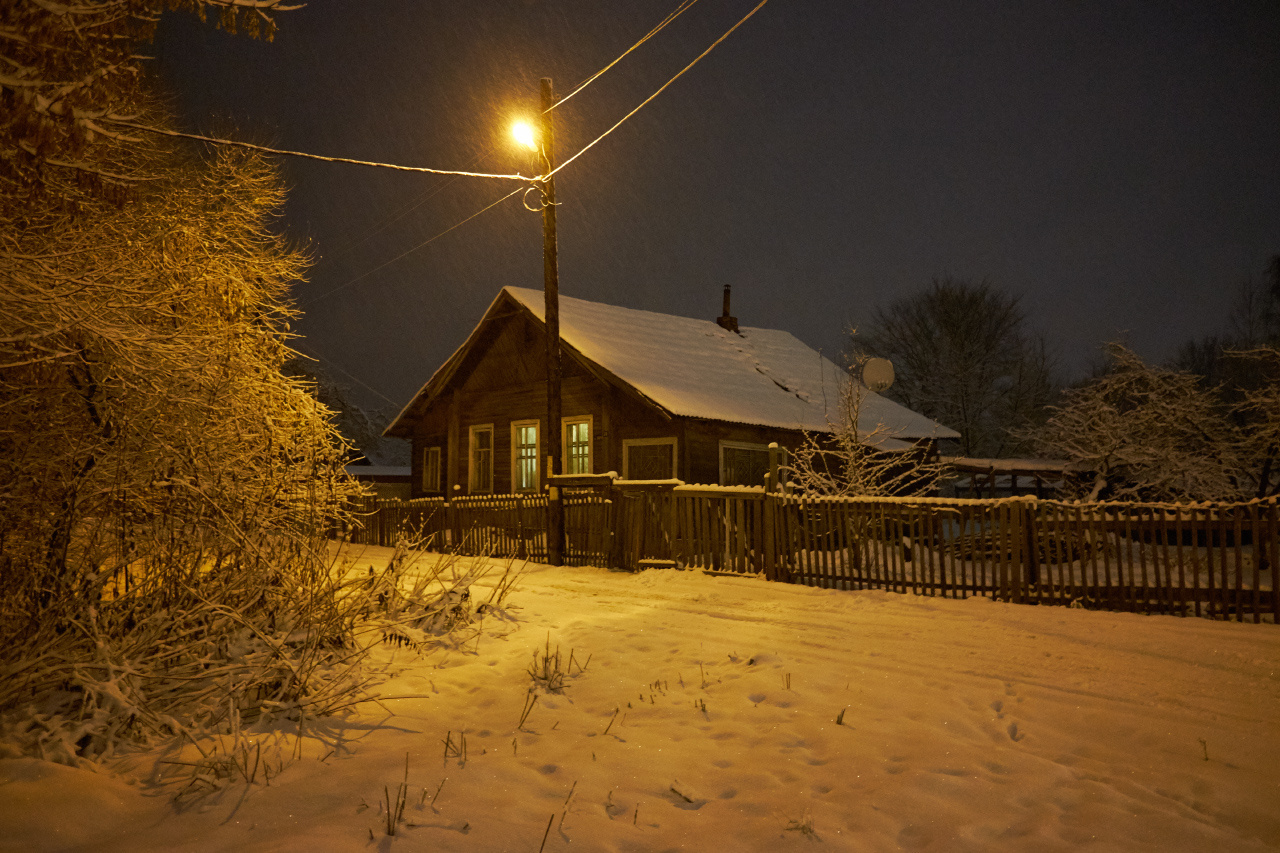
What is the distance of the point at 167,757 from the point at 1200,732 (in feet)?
20.0

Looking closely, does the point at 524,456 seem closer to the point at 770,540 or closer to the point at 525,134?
the point at 525,134

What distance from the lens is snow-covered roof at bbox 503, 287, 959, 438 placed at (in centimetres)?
1816

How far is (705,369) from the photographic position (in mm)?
21750

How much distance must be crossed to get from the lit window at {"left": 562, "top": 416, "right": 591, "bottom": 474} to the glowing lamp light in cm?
803

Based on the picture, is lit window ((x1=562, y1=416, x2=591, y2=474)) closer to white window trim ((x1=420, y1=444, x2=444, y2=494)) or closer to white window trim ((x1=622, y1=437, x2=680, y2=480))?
white window trim ((x1=622, y1=437, x2=680, y2=480))

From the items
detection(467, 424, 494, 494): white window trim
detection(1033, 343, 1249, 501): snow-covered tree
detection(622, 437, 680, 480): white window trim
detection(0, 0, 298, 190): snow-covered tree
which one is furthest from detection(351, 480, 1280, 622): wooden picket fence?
detection(1033, 343, 1249, 501): snow-covered tree

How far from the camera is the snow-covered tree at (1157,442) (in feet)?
68.3

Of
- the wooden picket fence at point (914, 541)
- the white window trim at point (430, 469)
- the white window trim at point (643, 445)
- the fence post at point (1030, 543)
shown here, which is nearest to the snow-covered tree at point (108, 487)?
the wooden picket fence at point (914, 541)

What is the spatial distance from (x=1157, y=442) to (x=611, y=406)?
15.7m

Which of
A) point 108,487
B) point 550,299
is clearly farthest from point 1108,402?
point 108,487

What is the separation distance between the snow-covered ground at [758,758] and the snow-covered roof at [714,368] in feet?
34.0

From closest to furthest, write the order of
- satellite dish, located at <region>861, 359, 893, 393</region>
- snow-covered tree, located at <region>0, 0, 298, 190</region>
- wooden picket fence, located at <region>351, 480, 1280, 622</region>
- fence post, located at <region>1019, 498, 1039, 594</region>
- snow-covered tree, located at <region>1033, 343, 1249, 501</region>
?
snow-covered tree, located at <region>0, 0, 298, 190</region>, wooden picket fence, located at <region>351, 480, 1280, 622</region>, fence post, located at <region>1019, 498, 1039, 594</region>, satellite dish, located at <region>861, 359, 893, 393</region>, snow-covered tree, located at <region>1033, 343, 1249, 501</region>

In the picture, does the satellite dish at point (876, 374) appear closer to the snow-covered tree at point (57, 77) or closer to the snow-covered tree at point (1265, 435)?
the snow-covered tree at point (1265, 435)

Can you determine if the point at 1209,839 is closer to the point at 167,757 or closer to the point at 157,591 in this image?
the point at 167,757
